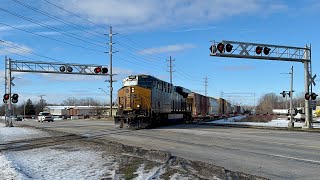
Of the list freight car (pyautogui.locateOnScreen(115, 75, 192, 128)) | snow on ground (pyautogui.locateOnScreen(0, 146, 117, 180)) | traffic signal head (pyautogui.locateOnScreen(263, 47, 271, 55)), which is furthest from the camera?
freight car (pyautogui.locateOnScreen(115, 75, 192, 128))

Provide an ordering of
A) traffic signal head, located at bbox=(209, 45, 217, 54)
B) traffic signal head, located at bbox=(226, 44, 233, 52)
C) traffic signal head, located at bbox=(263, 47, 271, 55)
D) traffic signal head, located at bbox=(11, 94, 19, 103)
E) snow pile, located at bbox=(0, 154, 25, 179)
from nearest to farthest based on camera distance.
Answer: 1. snow pile, located at bbox=(0, 154, 25, 179)
2. traffic signal head, located at bbox=(209, 45, 217, 54)
3. traffic signal head, located at bbox=(226, 44, 233, 52)
4. traffic signal head, located at bbox=(263, 47, 271, 55)
5. traffic signal head, located at bbox=(11, 94, 19, 103)

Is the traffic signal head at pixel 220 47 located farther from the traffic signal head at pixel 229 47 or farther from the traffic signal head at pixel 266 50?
the traffic signal head at pixel 266 50

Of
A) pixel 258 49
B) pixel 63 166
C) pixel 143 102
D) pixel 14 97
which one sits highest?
pixel 258 49

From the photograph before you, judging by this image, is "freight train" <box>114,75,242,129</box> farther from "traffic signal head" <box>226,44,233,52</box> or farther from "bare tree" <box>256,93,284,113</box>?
"bare tree" <box>256,93,284,113</box>

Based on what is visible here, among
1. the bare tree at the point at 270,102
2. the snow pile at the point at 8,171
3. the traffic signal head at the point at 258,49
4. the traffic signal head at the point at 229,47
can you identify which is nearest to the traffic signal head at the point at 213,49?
the traffic signal head at the point at 229,47

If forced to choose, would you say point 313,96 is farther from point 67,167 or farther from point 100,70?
point 67,167

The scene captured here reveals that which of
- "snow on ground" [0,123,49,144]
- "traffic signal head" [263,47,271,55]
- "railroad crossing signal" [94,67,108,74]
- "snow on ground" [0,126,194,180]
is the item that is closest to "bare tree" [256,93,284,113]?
"railroad crossing signal" [94,67,108,74]

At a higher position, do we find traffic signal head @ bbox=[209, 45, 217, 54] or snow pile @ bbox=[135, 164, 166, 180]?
traffic signal head @ bbox=[209, 45, 217, 54]

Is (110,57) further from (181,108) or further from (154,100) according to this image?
(154,100)

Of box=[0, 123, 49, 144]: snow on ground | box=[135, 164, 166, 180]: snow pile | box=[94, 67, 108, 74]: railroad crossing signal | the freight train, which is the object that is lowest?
box=[0, 123, 49, 144]: snow on ground

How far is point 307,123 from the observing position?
101 feet

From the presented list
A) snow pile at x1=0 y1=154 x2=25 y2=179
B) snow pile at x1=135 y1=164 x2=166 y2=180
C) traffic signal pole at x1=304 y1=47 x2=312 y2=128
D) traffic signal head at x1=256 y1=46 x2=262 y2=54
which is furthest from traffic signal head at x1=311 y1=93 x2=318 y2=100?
snow pile at x1=0 y1=154 x2=25 y2=179

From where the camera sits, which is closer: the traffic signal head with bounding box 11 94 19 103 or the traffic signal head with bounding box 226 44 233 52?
the traffic signal head with bounding box 226 44 233 52

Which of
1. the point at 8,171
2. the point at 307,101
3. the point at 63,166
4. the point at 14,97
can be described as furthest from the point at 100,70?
the point at 8,171
